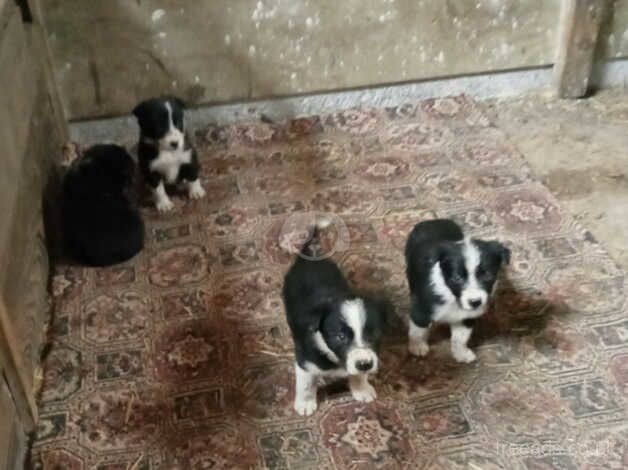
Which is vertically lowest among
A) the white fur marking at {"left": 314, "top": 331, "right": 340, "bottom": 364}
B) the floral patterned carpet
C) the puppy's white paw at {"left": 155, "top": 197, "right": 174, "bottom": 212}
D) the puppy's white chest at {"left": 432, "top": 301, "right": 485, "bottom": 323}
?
the floral patterned carpet

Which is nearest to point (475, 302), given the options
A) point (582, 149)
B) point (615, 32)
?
point (582, 149)

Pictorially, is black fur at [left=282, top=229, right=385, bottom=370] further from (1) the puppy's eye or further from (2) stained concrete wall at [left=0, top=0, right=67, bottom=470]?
(2) stained concrete wall at [left=0, top=0, right=67, bottom=470]

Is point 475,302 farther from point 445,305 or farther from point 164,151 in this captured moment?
point 164,151

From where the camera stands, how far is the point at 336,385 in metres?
2.06

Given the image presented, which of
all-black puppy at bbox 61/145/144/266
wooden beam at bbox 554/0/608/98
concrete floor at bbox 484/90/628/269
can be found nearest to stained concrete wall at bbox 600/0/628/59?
wooden beam at bbox 554/0/608/98

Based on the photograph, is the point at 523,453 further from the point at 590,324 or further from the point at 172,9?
the point at 172,9

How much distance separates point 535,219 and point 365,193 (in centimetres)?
58

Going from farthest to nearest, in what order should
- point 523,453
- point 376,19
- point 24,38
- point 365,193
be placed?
1. point 376,19
2. point 365,193
3. point 24,38
4. point 523,453

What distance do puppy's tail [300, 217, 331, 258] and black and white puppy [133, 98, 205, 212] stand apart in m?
0.47

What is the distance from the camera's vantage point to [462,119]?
320cm

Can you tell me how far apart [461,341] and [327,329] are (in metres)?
0.50

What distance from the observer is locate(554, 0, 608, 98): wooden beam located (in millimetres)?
3125

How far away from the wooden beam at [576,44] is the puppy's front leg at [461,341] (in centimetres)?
159

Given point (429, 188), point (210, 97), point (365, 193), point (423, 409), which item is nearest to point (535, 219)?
point (429, 188)
